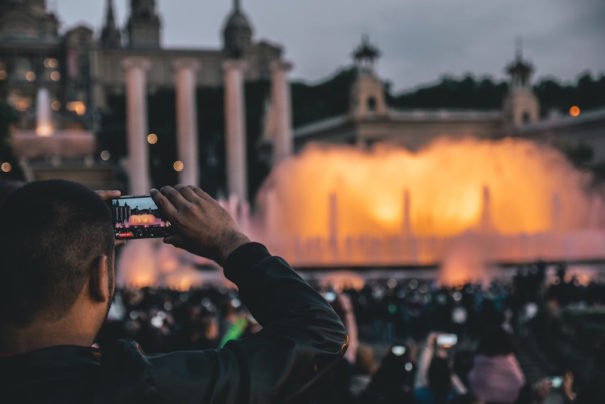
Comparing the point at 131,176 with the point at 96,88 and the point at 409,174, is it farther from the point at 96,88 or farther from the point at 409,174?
the point at 96,88

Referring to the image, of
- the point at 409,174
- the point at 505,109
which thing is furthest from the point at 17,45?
the point at 409,174

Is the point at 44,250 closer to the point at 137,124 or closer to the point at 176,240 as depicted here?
the point at 176,240

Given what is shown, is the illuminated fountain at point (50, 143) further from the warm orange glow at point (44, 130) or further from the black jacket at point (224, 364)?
the black jacket at point (224, 364)

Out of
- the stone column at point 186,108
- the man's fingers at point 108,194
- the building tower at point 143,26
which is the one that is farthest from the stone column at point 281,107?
the building tower at point 143,26

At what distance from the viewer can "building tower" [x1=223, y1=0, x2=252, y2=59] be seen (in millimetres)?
116062

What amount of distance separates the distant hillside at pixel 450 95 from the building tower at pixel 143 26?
64.6ft

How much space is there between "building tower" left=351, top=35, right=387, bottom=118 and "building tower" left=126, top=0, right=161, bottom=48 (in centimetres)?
4296

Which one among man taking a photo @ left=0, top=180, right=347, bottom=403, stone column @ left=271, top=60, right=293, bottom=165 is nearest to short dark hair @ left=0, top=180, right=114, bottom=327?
man taking a photo @ left=0, top=180, right=347, bottom=403

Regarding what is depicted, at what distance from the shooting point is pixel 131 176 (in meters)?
55.3

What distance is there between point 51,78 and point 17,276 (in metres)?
110

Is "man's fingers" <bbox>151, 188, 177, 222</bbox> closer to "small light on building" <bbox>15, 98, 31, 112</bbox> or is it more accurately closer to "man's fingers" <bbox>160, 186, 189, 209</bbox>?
"man's fingers" <bbox>160, 186, 189, 209</bbox>

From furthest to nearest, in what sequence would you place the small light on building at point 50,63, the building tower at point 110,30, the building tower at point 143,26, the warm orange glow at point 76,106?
1. the building tower at point 110,30
2. the building tower at point 143,26
3. the small light on building at point 50,63
4. the warm orange glow at point 76,106

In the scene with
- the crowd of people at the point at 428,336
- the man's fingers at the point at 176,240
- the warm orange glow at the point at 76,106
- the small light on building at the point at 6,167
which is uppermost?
the warm orange glow at the point at 76,106

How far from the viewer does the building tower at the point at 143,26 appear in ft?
388
